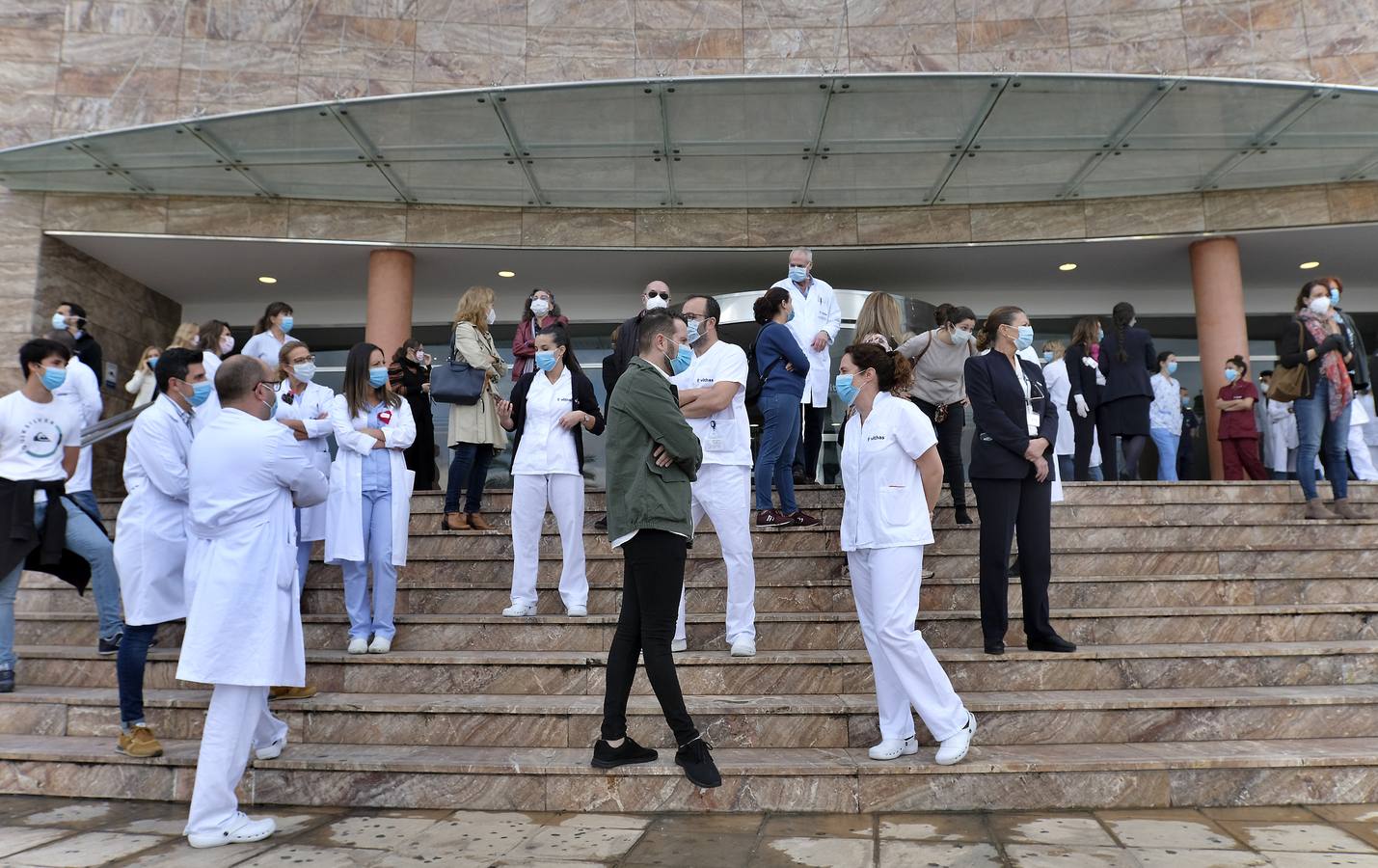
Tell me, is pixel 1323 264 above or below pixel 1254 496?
above

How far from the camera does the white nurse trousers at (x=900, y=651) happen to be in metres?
4.07

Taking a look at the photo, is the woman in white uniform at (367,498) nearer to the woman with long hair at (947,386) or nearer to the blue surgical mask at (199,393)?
the blue surgical mask at (199,393)

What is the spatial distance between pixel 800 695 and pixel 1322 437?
540 cm

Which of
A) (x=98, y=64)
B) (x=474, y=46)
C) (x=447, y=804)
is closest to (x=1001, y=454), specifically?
(x=447, y=804)

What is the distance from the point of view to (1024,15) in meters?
11.4

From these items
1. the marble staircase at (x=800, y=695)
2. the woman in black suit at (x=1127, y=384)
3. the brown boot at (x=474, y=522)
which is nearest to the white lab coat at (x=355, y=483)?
the marble staircase at (x=800, y=695)

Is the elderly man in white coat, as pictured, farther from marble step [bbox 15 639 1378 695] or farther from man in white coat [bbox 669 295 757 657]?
man in white coat [bbox 669 295 757 657]

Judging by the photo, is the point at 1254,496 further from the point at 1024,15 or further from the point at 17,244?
the point at 17,244

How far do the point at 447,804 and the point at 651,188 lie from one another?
8979 millimetres

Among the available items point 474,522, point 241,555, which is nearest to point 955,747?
point 241,555

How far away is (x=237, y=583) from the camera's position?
12.3 feet

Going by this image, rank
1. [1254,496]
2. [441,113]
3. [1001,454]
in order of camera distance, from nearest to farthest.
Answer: [1001,454], [1254,496], [441,113]

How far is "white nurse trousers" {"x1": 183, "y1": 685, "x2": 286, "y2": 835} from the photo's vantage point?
3.58 meters

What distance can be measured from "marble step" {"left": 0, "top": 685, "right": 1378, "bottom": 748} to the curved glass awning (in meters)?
6.58
